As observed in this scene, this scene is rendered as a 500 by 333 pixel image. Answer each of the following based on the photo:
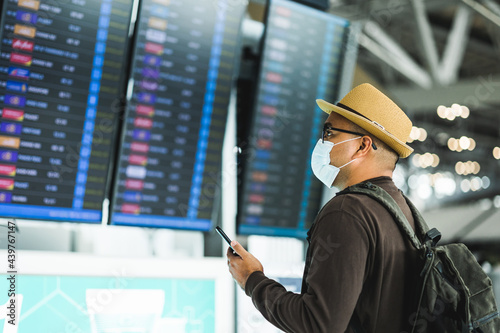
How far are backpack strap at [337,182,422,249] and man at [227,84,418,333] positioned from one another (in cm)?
2

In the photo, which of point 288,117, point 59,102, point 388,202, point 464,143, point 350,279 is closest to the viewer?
point 350,279

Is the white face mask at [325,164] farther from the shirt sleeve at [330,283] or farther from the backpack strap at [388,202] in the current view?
the shirt sleeve at [330,283]

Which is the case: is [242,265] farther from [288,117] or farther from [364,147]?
[288,117]

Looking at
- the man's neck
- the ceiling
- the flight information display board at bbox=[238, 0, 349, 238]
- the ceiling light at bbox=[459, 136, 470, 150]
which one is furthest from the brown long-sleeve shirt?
the ceiling light at bbox=[459, 136, 470, 150]

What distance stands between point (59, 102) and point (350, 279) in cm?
137

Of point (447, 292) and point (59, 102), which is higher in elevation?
point (59, 102)

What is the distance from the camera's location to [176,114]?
247 cm

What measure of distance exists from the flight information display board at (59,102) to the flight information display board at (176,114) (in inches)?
3.9

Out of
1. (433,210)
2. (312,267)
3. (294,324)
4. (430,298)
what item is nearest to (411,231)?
(430,298)

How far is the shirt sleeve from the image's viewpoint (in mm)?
1457

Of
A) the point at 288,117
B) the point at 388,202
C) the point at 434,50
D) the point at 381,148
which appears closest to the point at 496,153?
the point at 434,50

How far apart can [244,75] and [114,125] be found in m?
0.80

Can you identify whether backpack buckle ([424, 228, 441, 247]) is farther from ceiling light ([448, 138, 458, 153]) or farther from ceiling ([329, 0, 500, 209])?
ceiling light ([448, 138, 458, 153])

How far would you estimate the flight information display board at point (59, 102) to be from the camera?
2092 mm
